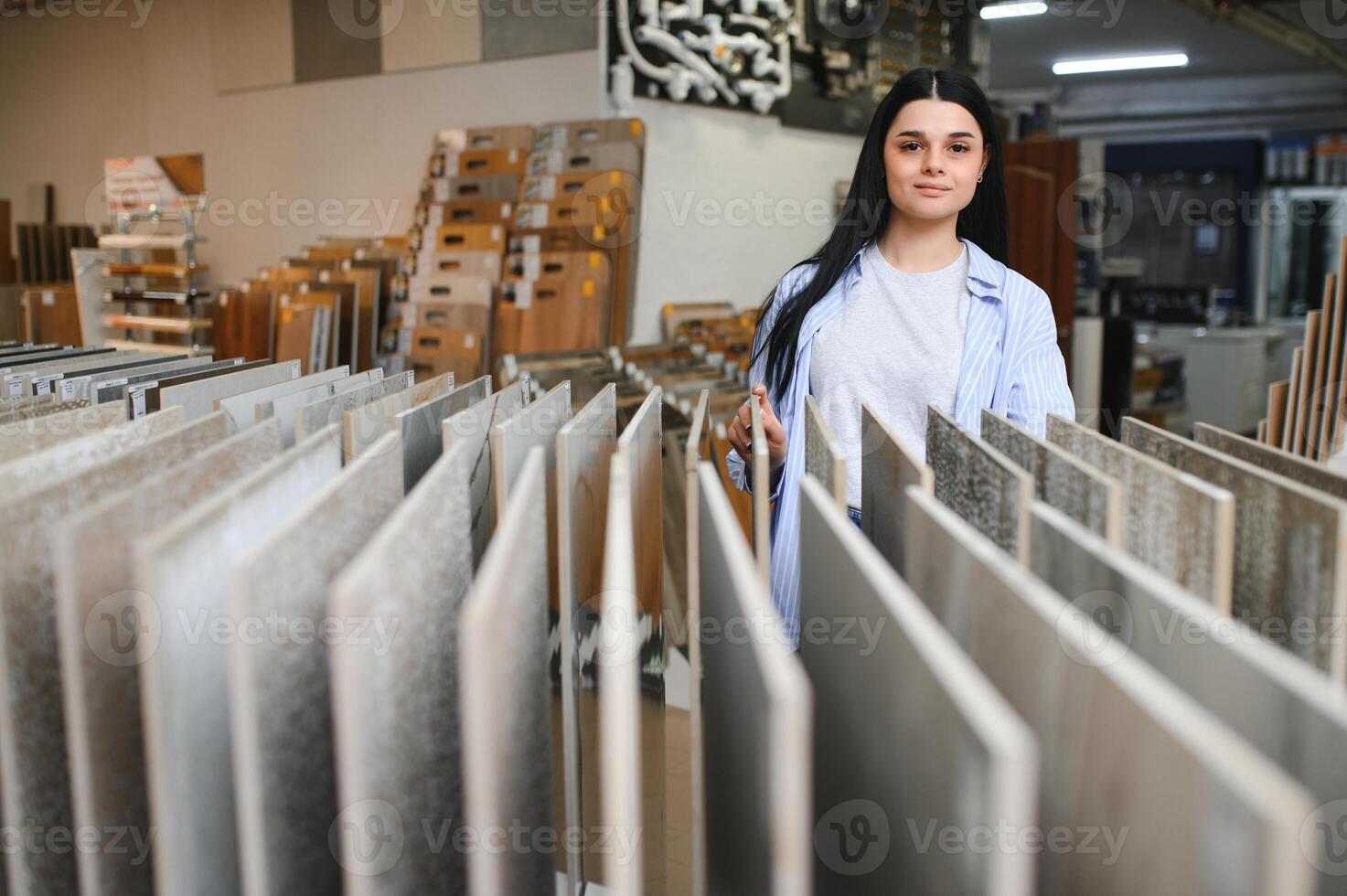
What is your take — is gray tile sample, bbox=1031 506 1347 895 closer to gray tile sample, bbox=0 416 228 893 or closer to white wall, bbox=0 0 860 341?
gray tile sample, bbox=0 416 228 893

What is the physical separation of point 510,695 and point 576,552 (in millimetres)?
310

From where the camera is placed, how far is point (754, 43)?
19.0 feet

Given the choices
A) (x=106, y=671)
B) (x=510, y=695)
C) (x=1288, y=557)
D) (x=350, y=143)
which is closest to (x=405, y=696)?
(x=510, y=695)

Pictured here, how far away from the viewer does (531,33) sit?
5.85 meters

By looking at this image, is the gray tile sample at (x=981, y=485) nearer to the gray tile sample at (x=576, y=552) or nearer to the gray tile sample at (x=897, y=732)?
the gray tile sample at (x=897, y=732)

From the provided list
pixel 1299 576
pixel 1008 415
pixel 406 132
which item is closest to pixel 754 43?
pixel 406 132

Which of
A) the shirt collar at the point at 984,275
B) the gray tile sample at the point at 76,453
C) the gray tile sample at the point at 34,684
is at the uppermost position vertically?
the shirt collar at the point at 984,275

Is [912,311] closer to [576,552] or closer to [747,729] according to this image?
[576,552]

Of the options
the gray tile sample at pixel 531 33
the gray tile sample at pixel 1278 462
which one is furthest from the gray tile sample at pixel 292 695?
the gray tile sample at pixel 531 33

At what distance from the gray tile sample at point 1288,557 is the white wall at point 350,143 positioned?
507cm

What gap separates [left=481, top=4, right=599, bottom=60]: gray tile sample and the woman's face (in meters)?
4.37

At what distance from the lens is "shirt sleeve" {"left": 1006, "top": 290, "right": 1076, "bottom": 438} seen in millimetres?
1523

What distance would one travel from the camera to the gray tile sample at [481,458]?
92 cm

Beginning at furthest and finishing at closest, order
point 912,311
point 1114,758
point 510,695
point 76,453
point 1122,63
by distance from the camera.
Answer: point 1122,63, point 912,311, point 76,453, point 510,695, point 1114,758
